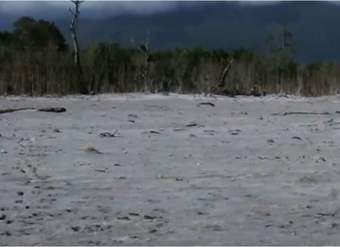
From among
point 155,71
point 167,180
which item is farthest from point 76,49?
point 167,180

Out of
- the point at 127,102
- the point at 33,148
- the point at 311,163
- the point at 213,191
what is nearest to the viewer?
the point at 213,191

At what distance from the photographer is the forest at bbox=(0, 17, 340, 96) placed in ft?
82.2

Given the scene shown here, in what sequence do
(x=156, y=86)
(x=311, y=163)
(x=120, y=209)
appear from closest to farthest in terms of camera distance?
1. (x=120, y=209)
2. (x=311, y=163)
3. (x=156, y=86)

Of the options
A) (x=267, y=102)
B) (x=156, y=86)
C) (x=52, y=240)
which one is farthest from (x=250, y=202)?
(x=156, y=86)

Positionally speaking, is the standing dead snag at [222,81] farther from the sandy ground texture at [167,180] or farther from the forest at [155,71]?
the sandy ground texture at [167,180]

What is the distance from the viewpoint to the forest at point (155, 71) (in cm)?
2506

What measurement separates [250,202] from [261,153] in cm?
363

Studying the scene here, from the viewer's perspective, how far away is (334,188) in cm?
860

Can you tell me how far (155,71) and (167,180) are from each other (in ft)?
64.0

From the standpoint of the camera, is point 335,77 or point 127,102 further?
point 335,77

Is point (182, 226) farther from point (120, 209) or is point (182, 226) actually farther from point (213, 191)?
point (213, 191)

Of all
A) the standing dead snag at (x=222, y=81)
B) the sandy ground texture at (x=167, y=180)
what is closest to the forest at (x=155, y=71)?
the standing dead snag at (x=222, y=81)

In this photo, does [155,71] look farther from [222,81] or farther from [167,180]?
[167,180]

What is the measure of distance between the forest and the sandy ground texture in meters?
8.58
